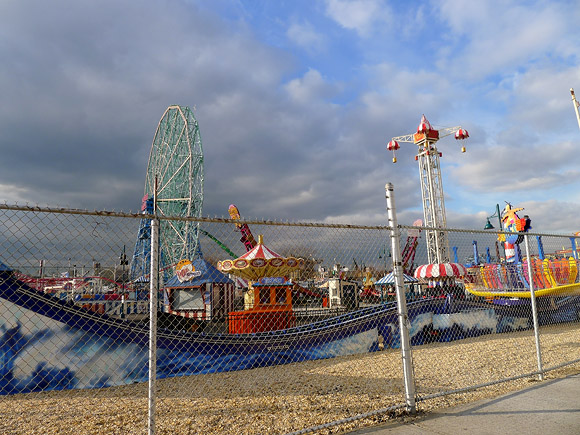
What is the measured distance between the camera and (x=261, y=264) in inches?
451

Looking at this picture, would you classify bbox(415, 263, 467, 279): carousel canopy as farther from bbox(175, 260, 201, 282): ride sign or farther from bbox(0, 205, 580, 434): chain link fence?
bbox(175, 260, 201, 282): ride sign

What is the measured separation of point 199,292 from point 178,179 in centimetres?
1484

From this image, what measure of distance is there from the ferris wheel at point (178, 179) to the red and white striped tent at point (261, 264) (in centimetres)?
1507

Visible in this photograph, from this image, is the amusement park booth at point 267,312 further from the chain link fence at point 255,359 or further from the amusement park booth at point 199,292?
the amusement park booth at point 199,292

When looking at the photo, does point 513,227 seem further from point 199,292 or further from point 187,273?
point 199,292

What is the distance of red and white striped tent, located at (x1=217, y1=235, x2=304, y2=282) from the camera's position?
11422 millimetres

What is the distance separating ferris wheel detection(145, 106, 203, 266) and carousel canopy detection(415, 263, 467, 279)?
55.9 ft

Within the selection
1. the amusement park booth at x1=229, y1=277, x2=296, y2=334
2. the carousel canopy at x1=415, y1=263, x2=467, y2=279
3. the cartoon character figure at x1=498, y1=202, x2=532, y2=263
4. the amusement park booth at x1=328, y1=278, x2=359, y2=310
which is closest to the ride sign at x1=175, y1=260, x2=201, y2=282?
the amusement park booth at x1=229, y1=277, x2=296, y2=334

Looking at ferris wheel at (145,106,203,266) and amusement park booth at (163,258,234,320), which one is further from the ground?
ferris wheel at (145,106,203,266)

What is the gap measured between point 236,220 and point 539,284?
11.3 metres

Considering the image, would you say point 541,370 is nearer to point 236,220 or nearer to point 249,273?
point 236,220

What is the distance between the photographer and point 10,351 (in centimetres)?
561

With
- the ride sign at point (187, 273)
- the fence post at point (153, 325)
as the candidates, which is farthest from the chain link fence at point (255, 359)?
the ride sign at point (187, 273)

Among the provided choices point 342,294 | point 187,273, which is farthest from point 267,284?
point 342,294
